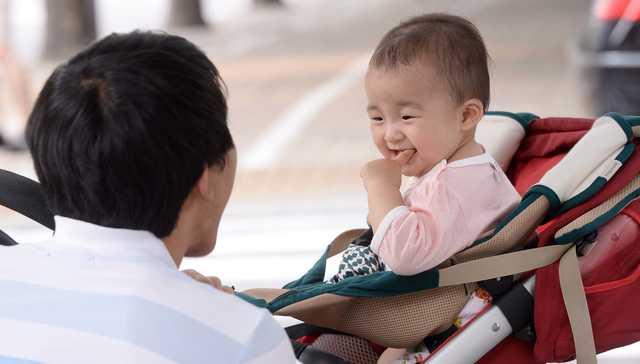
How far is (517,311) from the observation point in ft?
6.76

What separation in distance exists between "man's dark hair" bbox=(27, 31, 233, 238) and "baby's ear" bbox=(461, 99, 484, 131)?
788 mm

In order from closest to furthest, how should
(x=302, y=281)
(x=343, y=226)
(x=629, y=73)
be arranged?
(x=302, y=281)
(x=343, y=226)
(x=629, y=73)

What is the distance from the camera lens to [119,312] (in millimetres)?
1422

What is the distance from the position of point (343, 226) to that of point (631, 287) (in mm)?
3089

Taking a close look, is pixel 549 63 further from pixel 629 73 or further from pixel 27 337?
pixel 27 337

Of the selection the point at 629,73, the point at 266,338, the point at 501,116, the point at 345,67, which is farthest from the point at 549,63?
the point at 266,338

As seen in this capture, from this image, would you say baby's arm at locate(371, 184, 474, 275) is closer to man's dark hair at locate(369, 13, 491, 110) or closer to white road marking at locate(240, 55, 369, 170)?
man's dark hair at locate(369, 13, 491, 110)

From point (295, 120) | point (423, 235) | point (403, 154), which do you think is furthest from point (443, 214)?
point (295, 120)

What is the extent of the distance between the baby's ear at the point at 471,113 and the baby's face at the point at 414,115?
0.04ft

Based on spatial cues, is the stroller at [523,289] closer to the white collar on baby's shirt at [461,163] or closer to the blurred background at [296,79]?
the white collar on baby's shirt at [461,163]

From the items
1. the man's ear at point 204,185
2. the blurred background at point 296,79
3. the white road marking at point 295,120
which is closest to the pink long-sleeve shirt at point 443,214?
the man's ear at point 204,185

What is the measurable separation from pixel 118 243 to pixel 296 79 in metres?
9.27

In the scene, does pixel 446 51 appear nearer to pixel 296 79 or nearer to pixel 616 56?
pixel 616 56

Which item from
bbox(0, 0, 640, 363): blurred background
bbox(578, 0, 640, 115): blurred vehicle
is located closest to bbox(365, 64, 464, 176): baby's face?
bbox(0, 0, 640, 363): blurred background
